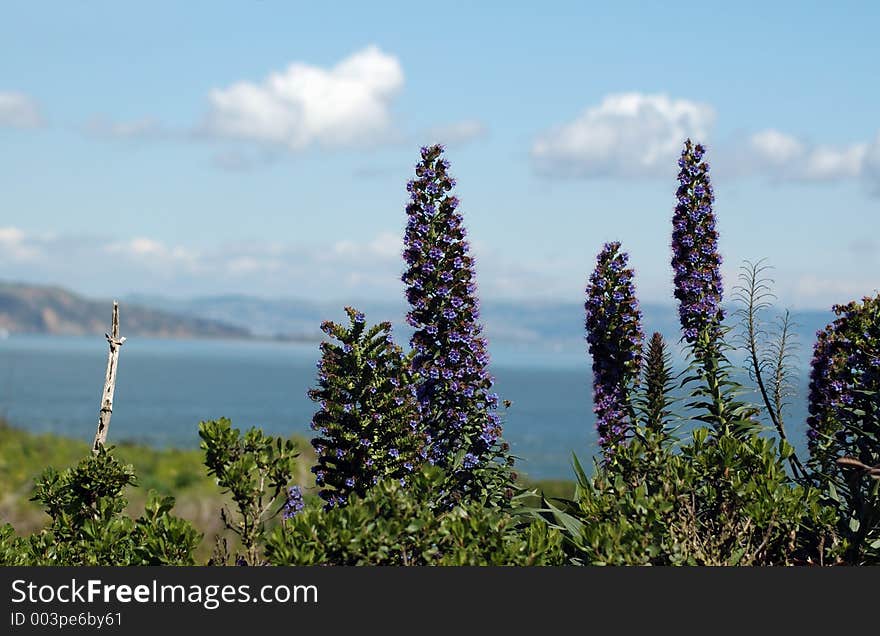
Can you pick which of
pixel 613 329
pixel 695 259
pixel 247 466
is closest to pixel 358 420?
pixel 247 466

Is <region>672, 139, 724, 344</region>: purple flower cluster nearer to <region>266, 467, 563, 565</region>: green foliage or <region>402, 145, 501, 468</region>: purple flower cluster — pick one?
<region>402, 145, 501, 468</region>: purple flower cluster

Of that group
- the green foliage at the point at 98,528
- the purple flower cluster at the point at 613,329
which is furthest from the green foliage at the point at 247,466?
the purple flower cluster at the point at 613,329

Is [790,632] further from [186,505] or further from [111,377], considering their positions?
[186,505]

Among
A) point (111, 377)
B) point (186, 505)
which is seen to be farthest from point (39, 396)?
point (111, 377)

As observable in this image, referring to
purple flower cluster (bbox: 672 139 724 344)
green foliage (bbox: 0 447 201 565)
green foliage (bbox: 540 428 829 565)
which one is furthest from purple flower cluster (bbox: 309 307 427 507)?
purple flower cluster (bbox: 672 139 724 344)

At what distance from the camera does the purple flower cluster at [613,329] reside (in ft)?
32.8

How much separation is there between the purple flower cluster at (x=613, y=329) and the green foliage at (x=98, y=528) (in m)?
4.47

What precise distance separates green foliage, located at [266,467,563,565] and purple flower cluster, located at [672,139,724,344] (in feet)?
13.4

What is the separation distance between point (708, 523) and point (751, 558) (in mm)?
636

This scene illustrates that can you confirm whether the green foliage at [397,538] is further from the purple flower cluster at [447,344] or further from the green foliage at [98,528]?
the purple flower cluster at [447,344]

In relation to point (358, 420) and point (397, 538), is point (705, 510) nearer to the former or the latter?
point (397, 538)

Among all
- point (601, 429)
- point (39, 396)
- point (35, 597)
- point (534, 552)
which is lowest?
point (35, 597)

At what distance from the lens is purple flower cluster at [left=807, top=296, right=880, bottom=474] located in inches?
346

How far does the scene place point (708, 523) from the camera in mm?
7613
